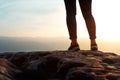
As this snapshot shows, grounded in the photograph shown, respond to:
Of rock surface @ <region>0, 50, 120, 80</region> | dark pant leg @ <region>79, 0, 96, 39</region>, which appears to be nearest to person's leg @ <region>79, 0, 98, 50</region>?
dark pant leg @ <region>79, 0, 96, 39</region>

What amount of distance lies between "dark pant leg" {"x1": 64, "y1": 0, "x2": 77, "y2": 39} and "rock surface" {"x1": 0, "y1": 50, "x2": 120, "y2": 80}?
198 cm

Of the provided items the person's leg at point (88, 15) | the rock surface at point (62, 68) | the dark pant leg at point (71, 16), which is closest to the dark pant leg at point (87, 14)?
the person's leg at point (88, 15)

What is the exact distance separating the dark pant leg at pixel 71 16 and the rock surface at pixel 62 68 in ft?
6.48

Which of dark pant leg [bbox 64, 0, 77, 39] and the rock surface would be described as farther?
dark pant leg [bbox 64, 0, 77, 39]

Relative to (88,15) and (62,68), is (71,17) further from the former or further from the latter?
(62,68)

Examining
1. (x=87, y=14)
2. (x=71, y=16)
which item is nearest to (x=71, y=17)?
(x=71, y=16)

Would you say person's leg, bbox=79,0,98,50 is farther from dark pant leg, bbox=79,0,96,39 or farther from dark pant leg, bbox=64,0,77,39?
dark pant leg, bbox=64,0,77,39

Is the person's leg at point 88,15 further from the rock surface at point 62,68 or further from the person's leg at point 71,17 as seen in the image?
the rock surface at point 62,68

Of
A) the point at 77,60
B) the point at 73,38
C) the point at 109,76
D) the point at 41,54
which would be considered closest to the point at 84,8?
the point at 73,38

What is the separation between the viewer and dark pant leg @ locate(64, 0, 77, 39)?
11.8 metres

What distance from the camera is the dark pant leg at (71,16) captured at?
11758 mm

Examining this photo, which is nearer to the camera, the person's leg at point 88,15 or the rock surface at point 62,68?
the rock surface at point 62,68

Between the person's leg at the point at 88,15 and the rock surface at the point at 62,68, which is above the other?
the person's leg at the point at 88,15

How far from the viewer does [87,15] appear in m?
11.8
